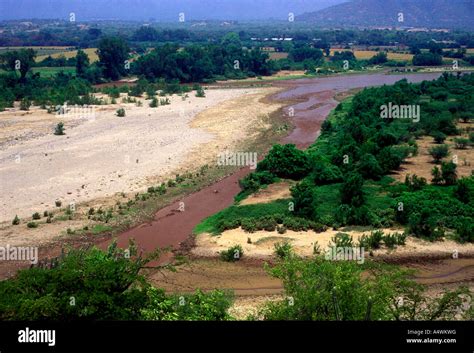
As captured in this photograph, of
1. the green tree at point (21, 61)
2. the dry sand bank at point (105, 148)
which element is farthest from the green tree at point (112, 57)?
the dry sand bank at point (105, 148)

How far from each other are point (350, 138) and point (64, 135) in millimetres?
20911

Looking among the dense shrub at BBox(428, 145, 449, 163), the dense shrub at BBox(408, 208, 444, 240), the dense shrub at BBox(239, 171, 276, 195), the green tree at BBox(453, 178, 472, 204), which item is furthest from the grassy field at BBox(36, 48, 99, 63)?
the dense shrub at BBox(408, 208, 444, 240)

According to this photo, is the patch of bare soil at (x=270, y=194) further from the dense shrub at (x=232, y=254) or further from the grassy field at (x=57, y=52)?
the grassy field at (x=57, y=52)

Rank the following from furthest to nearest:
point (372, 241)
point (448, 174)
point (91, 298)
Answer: point (448, 174) → point (372, 241) → point (91, 298)

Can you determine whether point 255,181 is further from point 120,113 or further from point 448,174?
point 120,113

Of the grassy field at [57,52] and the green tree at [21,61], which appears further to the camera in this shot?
the grassy field at [57,52]

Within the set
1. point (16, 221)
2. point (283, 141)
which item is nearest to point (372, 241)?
point (16, 221)

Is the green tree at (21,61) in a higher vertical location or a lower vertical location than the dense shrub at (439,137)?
higher

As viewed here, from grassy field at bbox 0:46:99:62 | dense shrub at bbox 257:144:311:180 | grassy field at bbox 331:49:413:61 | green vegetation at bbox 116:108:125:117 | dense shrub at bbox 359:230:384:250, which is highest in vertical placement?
grassy field at bbox 0:46:99:62

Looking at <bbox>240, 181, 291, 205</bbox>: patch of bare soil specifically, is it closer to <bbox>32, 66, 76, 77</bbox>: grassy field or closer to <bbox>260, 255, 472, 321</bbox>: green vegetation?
<bbox>260, 255, 472, 321</bbox>: green vegetation

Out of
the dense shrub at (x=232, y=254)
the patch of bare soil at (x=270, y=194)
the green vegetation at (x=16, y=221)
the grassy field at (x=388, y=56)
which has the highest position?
the grassy field at (x=388, y=56)

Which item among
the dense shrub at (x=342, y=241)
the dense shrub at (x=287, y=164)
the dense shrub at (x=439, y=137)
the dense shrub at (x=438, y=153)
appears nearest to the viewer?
the dense shrub at (x=342, y=241)

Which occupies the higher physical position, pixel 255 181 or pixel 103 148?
pixel 103 148

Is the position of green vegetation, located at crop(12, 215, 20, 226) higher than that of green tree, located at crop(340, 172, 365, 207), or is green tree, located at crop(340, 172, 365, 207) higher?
green tree, located at crop(340, 172, 365, 207)
